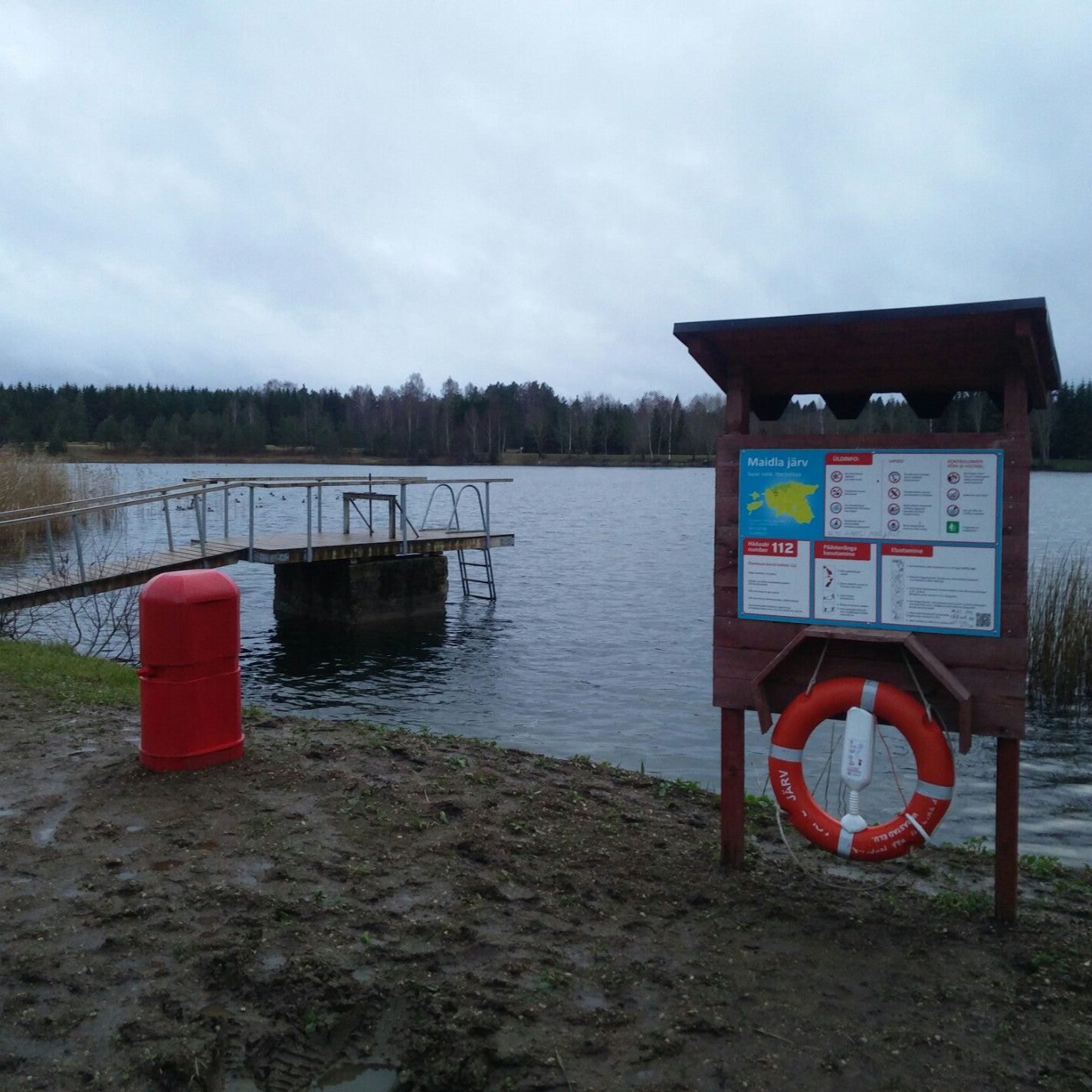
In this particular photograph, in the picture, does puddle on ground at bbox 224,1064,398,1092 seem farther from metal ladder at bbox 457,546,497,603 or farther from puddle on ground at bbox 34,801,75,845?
metal ladder at bbox 457,546,497,603

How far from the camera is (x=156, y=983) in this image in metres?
3.48

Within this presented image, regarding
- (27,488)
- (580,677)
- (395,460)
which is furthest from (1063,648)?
(395,460)

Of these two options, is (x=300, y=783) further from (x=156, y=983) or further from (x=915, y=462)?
(x=915, y=462)

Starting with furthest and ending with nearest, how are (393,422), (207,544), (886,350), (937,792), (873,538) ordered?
(393,422), (207,544), (886,350), (873,538), (937,792)

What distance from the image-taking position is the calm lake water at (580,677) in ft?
29.2

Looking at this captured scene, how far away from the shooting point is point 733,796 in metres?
4.77

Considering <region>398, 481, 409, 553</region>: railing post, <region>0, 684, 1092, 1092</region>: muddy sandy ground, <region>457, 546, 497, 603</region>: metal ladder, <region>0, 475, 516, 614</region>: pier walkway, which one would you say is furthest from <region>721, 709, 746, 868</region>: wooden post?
<region>457, 546, 497, 603</region>: metal ladder

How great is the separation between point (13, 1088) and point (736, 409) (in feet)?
12.0

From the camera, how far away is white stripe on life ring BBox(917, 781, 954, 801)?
4.11 metres

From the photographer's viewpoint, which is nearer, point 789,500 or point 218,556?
point 789,500

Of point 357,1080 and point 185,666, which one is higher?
point 185,666

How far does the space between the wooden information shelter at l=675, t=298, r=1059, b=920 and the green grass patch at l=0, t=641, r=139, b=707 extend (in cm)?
526

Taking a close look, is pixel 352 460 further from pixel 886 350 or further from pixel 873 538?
pixel 873 538

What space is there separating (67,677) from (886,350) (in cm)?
739
